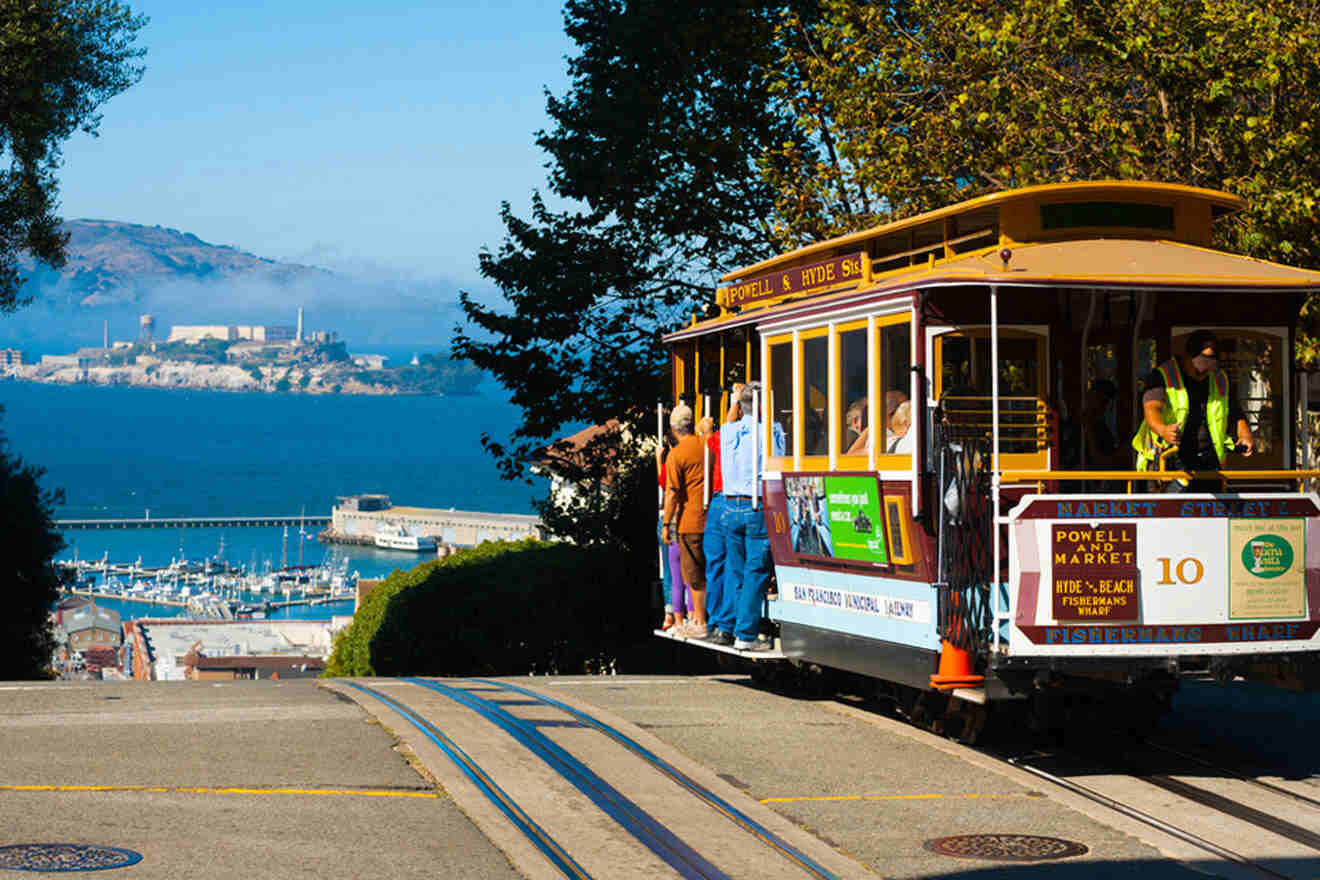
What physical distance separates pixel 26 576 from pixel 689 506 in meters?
17.9

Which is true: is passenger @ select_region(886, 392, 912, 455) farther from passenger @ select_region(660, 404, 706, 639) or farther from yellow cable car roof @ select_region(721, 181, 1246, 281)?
passenger @ select_region(660, 404, 706, 639)

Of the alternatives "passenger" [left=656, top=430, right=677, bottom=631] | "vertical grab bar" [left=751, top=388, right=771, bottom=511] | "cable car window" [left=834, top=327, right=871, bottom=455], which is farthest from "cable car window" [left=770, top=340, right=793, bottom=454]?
"passenger" [left=656, top=430, right=677, bottom=631]

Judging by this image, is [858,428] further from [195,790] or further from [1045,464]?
[195,790]

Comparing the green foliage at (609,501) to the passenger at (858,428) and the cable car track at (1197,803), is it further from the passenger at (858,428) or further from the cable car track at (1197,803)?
the cable car track at (1197,803)

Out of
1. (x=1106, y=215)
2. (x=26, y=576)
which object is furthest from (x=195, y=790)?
(x=26, y=576)

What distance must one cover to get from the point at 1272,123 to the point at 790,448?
5.41 meters

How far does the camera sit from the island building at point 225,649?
68000 mm

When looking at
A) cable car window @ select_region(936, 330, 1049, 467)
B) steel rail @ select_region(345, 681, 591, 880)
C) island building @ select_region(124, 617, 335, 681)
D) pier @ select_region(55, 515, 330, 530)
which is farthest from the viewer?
pier @ select_region(55, 515, 330, 530)

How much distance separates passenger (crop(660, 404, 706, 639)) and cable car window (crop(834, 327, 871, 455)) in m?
2.72

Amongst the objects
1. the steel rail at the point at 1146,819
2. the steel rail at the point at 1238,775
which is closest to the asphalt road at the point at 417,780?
Answer: the steel rail at the point at 1146,819

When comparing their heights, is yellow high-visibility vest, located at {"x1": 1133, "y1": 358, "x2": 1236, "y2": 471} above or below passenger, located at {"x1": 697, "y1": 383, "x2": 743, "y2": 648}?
above

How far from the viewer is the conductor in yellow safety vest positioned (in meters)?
10.7

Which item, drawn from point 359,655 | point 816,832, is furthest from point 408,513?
point 816,832

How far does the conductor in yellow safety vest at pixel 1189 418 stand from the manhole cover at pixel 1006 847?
2.92 m
